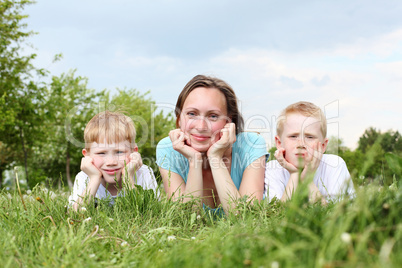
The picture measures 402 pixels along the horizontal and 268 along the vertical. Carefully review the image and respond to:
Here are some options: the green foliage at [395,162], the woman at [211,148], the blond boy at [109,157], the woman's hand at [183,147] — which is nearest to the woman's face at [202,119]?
the woman at [211,148]

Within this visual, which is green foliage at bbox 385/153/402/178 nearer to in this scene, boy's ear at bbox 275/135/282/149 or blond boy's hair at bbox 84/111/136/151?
boy's ear at bbox 275/135/282/149

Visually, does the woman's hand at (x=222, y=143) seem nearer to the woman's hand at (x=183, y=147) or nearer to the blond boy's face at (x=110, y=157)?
the woman's hand at (x=183, y=147)

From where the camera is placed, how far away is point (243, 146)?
555 centimetres

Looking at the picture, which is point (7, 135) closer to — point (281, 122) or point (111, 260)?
point (281, 122)

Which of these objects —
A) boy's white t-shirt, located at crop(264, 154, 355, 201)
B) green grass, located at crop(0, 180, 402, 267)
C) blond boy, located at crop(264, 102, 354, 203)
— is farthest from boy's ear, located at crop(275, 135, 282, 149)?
green grass, located at crop(0, 180, 402, 267)

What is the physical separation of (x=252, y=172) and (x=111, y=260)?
2.86 metres

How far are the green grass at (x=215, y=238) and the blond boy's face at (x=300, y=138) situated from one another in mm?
1160

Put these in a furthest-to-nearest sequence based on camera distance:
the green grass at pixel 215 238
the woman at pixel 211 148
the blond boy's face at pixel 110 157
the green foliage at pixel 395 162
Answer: the blond boy's face at pixel 110 157
the woman at pixel 211 148
the green foliage at pixel 395 162
the green grass at pixel 215 238

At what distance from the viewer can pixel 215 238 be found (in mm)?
2402

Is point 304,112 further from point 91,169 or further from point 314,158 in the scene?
point 91,169

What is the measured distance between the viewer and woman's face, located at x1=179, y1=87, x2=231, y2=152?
501 centimetres

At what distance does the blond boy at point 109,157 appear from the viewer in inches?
188

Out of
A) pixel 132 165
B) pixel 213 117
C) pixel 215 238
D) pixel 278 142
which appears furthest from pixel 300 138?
pixel 215 238

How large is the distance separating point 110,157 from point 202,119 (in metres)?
1.33
